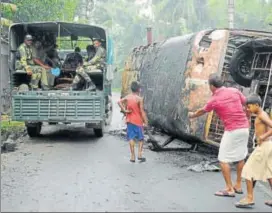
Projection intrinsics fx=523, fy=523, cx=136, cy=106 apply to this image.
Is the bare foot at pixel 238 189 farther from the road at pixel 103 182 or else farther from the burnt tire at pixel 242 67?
the burnt tire at pixel 242 67

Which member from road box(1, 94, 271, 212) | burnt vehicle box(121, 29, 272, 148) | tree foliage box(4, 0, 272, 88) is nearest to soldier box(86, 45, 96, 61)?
burnt vehicle box(121, 29, 272, 148)

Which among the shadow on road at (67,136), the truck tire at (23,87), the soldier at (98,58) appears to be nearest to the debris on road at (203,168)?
the shadow on road at (67,136)

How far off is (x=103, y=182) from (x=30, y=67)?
5.93 metres

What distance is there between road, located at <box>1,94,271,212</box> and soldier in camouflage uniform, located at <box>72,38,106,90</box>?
5.79 ft

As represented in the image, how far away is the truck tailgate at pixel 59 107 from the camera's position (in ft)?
40.7

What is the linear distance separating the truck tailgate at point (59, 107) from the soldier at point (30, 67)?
0.85 metres

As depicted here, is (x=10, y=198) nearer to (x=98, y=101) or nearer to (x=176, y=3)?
(x=98, y=101)

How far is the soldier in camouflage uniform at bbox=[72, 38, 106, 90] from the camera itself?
1317 cm

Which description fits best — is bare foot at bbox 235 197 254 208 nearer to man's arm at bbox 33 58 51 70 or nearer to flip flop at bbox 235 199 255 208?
flip flop at bbox 235 199 255 208

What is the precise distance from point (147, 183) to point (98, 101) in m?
4.65

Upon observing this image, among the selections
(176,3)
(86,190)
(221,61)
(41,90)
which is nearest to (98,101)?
(41,90)

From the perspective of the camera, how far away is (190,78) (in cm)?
1098

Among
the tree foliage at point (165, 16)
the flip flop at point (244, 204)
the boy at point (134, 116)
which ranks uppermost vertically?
the tree foliage at point (165, 16)

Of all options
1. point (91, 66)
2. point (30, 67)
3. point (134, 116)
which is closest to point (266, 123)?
point (134, 116)
